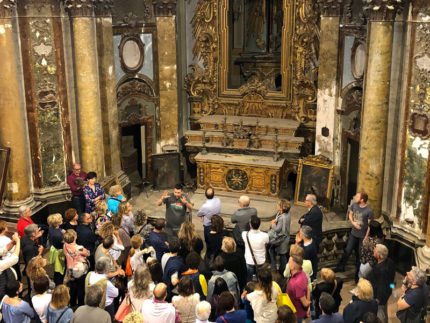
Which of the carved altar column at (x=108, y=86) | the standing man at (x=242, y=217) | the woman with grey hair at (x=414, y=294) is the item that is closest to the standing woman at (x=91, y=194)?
the carved altar column at (x=108, y=86)

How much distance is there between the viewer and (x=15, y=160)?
12109mm

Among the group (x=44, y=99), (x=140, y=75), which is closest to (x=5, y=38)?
(x=44, y=99)

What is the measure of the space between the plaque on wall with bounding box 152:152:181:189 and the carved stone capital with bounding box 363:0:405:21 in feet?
21.7

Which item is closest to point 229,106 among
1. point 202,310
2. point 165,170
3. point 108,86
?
point 165,170

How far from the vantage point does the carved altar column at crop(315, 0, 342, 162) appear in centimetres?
1368

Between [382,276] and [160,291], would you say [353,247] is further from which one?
[160,291]

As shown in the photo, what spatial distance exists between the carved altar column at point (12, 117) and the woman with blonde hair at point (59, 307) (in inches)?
244

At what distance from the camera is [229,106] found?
1628 cm

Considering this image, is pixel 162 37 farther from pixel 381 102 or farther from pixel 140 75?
pixel 381 102

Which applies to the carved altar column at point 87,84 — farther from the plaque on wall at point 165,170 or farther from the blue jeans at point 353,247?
the blue jeans at point 353,247

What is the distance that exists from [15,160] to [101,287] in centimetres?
629

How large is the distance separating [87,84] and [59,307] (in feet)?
23.8

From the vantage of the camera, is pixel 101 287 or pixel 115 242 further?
pixel 115 242

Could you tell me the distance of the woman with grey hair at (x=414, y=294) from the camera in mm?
7027
